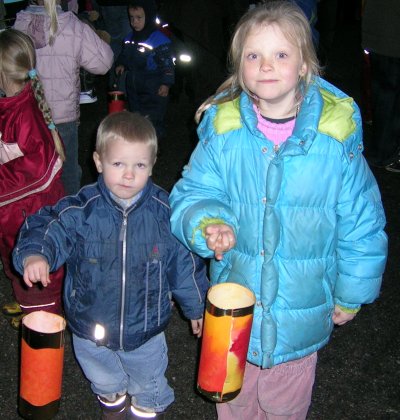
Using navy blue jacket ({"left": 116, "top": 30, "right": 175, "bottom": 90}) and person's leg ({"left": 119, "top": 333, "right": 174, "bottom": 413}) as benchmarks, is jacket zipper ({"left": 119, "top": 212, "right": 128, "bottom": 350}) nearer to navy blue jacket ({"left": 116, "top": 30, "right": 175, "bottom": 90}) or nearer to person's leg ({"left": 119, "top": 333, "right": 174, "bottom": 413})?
person's leg ({"left": 119, "top": 333, "right": 174, "bottom": 413})

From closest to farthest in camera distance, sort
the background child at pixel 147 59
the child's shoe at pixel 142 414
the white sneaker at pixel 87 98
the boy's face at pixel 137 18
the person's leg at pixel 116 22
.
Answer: the child's shoe at pixel 142 414 < the boy's face at pixel 137 18 < the background child at pixel 147 59 < the white sneaker at pixel 87 98 < the person's leg at pixel 116 22

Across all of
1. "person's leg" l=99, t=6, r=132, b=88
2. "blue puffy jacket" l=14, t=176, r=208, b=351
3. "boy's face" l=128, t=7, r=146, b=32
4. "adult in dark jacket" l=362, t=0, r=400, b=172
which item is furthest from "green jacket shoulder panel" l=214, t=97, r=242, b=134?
"person's leg" l=99, t=6, r=132, b=88

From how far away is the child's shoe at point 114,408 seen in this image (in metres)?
2.58

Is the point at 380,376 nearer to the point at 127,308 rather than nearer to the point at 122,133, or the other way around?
the point at 127,308

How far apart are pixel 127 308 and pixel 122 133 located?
69 cm

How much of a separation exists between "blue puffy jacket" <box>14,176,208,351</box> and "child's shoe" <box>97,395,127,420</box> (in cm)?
39

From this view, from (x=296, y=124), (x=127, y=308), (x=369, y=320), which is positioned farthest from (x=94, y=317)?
(x=369, y=320)

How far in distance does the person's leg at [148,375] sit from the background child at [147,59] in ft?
12.4

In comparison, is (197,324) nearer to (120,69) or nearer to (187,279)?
(187,279)

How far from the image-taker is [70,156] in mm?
3980

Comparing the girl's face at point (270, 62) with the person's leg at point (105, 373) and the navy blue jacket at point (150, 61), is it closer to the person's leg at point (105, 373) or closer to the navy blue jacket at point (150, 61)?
the person's leg at point (105, 373)

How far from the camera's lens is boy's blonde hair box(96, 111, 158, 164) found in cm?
223

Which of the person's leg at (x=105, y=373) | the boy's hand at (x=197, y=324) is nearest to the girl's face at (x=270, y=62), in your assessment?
the boy's hand at (x=197, y=324)

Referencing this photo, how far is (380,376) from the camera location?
3.07 meters
